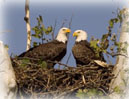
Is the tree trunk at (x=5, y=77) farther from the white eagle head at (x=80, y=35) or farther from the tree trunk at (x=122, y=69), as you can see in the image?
the white eagle head at (x=80, y=35)

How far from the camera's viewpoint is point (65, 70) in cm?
659

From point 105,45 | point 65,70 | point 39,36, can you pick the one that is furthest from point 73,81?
point 39,36

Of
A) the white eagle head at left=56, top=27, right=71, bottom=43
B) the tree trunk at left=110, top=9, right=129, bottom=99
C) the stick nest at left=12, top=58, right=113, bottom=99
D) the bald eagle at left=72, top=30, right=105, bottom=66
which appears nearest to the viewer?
the tree trunk at left=110, top=9, right=129, bottom=99

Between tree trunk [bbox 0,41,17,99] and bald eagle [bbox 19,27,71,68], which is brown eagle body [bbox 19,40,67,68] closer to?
bald eagle [bbox 19,27,71,68]

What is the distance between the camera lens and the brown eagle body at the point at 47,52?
25.4 ft

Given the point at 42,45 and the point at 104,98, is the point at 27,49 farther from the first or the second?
the point at 104,98

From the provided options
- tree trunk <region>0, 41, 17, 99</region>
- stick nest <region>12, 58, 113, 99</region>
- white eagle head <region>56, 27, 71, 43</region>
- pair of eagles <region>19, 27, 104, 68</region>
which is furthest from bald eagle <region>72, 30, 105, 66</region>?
tree trunk <region>0, 41, 17, 99</region>

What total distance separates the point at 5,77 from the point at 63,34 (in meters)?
3.88

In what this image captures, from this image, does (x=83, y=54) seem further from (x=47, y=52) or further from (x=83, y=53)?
(x=47, y=52)

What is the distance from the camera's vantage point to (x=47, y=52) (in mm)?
7809

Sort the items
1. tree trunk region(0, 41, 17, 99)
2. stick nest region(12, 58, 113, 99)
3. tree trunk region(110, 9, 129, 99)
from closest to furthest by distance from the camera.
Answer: tree trunk region(0, 41, 17, 99) < tree trunk region(110, 9, 129, 99) < stick nest region(12, 58, 113, 99)

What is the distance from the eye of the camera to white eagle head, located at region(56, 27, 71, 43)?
8.59m

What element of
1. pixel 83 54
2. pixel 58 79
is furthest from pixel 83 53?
pixel 58 79

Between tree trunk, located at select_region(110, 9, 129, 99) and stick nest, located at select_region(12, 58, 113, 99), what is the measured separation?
54 centimetres
